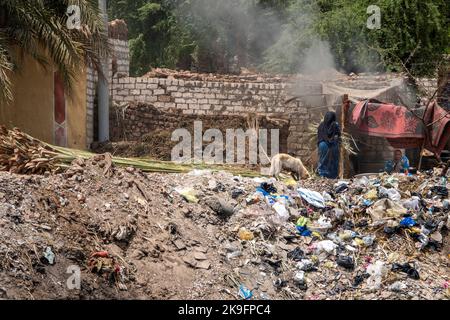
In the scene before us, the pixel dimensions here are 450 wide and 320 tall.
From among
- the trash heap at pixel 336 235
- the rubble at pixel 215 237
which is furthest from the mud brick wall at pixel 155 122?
the rubble at pixel 215 237

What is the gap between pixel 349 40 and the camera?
2072 cm

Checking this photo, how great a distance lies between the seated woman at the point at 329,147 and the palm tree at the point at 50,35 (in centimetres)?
374

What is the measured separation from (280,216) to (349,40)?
971cm

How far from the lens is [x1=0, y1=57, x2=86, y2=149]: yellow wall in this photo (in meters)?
15.3

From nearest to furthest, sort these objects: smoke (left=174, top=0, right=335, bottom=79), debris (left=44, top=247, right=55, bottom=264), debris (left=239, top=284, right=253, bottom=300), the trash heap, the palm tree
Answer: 1. debris (left=44, top=247, right=55, bottom=264)
2. debris (left=239, top=284, right=253, bottom=300)
3. the trash heap
4. the palm tree
5. smoke (left=174, top=0, right=335, bottom=79)

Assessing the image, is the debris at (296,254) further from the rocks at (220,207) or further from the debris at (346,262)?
the rocks at (220,207)

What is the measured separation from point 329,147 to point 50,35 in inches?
182

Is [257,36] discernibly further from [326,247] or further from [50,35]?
[326,247]

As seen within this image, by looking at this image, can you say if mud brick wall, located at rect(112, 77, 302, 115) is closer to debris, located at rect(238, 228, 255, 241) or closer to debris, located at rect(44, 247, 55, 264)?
debris, located at rect(238, 228, 255, 241)

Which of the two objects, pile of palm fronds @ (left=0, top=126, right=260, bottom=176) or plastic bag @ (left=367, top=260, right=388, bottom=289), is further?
pile of palm fronds @ (left=0, top=126, right=260, bottom=176)

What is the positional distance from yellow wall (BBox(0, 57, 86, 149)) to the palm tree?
53 centimetres

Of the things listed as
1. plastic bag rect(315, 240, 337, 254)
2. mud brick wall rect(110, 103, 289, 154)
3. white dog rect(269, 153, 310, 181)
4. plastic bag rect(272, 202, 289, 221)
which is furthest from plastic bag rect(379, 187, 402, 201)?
mud brick wall rect(110, 103, 289, 154)

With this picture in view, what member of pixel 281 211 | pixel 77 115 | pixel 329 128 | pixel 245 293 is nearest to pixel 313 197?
pixel 281 211
